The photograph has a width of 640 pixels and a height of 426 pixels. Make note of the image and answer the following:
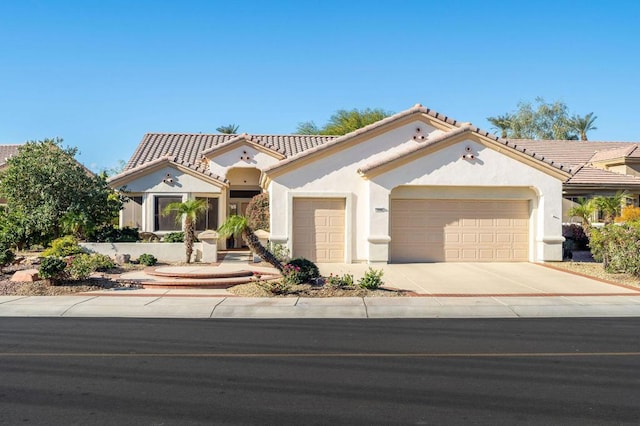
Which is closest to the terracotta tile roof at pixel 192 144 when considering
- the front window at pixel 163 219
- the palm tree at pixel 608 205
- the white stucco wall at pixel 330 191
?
the front window at pixel 163 219

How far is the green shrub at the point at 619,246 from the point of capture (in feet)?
58.9

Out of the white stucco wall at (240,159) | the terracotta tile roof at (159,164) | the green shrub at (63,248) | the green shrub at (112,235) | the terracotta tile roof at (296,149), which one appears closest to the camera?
the green shrub at (63,248)

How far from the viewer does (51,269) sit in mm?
15539

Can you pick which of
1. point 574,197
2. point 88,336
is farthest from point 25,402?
point 574,197

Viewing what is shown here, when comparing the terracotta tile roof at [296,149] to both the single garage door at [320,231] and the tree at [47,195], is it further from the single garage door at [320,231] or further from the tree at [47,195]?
the single garage door at [320,231]

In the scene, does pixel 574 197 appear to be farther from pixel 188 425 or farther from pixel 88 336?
pixel 188 425

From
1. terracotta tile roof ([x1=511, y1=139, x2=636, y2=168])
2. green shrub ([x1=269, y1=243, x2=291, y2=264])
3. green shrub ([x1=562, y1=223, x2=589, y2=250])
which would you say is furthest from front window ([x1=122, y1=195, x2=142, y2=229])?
terracotta tile roof ([x1=511, y1=139, x2=636, y2=168])

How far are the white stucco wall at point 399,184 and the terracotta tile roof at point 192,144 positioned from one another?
33.3 feet

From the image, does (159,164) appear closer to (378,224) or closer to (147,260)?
(147,260)

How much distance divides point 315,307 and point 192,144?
73.5ft

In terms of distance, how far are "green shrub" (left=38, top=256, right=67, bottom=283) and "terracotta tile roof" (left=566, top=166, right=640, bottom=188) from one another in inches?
889

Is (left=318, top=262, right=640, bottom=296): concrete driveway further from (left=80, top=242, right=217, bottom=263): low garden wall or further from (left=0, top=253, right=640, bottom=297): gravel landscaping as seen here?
(left=80, top=242, right=217, bottom=263): low garden wall

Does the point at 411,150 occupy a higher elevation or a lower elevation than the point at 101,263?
higher

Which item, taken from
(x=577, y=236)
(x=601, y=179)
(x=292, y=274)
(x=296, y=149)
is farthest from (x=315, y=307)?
(x=601, y=179)
